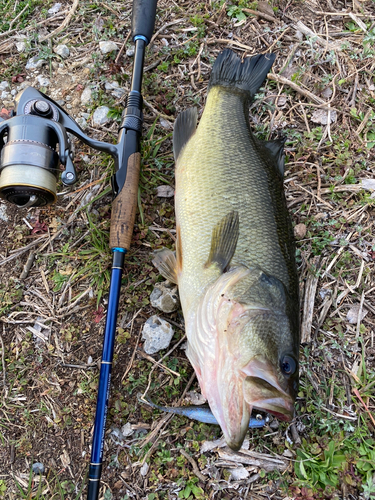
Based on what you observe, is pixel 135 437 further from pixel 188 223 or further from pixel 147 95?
pixel 147 95

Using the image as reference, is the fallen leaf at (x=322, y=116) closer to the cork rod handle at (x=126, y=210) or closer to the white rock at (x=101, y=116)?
the cork rod handle at (x=126, y=210)

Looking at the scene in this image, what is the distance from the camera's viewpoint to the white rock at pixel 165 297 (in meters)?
2.92

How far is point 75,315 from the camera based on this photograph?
3.04 meters

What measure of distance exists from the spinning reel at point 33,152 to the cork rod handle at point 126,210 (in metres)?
0.43

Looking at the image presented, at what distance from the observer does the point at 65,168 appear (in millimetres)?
2578

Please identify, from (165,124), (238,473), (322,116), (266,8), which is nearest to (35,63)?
(165,124)

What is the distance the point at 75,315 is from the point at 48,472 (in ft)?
3.80

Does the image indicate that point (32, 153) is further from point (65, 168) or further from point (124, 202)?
point (124, 202)

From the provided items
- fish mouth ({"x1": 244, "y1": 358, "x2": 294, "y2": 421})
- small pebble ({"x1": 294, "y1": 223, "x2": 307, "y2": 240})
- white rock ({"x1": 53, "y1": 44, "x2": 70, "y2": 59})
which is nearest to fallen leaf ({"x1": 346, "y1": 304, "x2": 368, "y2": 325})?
small pebble ({"x1": 294, "y1": 223, "x2": 307, "y2": 240})

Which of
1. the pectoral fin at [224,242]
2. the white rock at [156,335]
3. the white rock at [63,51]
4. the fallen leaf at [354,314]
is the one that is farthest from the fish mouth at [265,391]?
the white rock at [63,51]

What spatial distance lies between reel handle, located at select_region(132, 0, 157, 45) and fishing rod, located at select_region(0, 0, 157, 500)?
2.18ft

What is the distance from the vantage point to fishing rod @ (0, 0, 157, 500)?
2457mm

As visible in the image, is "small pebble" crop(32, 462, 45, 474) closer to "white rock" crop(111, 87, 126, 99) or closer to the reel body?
Result: the reel body

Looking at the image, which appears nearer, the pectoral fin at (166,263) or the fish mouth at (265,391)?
the fish mouth at (265,391)
